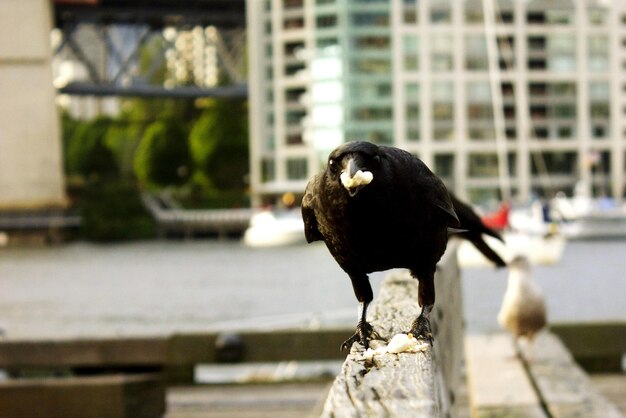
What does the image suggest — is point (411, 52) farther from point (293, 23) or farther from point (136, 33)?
point (136, 33)

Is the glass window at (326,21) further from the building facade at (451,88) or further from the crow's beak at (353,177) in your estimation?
the crow's beak at (353,177)

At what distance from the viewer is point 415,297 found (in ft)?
9.55

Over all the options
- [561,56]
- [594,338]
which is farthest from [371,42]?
[594,338]

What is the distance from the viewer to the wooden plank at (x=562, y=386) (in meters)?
3.79

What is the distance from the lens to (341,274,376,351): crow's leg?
7.68 ft

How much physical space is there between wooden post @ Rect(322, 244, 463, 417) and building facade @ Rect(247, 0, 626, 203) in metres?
68.2

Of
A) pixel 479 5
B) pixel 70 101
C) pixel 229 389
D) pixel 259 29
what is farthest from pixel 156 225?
Result: pixel 70 101

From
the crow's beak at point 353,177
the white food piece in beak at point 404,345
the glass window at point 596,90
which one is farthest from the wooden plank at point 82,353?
the glass window at point 596,90

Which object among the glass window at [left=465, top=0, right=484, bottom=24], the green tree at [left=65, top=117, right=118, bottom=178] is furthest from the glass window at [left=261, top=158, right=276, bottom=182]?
the glass window at [left=465, top=0, right=484, bottom=24]

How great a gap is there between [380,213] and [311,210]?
0.35 meters

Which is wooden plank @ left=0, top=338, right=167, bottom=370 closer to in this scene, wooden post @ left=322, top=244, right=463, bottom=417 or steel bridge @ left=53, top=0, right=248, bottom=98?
wooden post @ left=322, top=244, right=463, bottom=417

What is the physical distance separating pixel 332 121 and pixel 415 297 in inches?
2802

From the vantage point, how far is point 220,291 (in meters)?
26.5

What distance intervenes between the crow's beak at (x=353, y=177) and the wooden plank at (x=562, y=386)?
2120 millimetres
